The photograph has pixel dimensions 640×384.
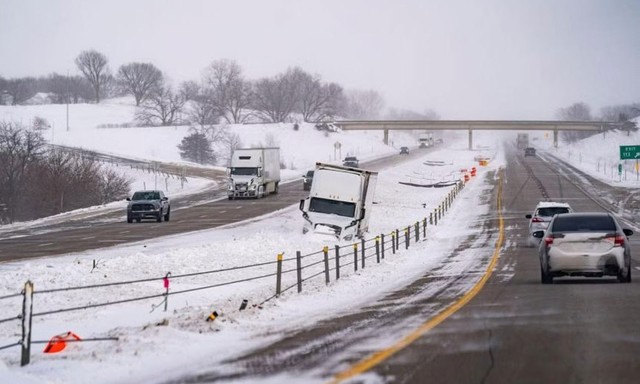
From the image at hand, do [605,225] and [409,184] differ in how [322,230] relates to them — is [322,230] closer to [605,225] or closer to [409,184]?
[605,225]

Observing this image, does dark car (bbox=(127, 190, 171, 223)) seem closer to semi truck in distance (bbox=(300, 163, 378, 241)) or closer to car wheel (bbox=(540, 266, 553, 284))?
semi truck in distance (bbox=(300, 163, 378, 241))

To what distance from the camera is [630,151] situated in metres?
89.0

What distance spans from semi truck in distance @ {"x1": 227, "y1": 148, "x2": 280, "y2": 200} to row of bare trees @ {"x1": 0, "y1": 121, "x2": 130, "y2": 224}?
57.8 ft

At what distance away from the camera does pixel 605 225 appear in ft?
68.3

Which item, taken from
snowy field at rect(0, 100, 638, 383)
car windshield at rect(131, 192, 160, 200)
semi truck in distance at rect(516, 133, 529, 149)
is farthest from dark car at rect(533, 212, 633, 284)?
semi truck in distance at rect(516, 133, 529, 149)

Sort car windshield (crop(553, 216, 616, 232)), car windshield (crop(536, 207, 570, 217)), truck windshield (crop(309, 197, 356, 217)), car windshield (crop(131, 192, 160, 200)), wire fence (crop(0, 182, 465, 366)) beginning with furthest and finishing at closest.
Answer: car windshield (crop(131, 192, 160, 200)) < truck windshield (crop(309, 197, 356, 217)) < car windshield (crop(536, 207, 570, 217)) < car windshield (crop(553, 216, 616, 232)) < wire fence (crop(0, 182, 465, 366))

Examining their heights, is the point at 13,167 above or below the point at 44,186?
above

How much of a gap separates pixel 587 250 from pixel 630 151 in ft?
239

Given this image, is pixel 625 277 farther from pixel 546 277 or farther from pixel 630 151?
pixel 630 151

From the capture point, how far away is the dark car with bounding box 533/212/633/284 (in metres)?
20.5

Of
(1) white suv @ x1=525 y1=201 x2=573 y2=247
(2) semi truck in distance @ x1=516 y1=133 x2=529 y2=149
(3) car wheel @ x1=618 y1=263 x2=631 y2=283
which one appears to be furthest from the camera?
(2) semi truck in distance @ x1=516 y1=133 x2=529 y2=149

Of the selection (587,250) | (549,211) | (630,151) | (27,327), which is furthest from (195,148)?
(27,327)

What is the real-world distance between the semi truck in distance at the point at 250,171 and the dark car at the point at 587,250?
5143 cm

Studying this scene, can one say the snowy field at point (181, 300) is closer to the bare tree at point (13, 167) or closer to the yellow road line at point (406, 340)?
the yellow road line at point (406, 340)
